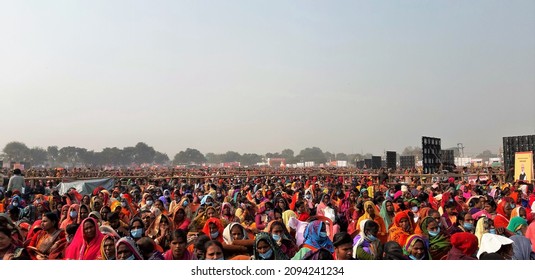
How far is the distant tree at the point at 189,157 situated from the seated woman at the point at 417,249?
146 meters

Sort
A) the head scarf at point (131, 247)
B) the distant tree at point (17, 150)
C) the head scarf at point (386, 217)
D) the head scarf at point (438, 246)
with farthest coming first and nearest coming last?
the distant tree at point (17, 150), the head scarf at point (386, 217), the head scarf at point (438, 246), the head scarf at point (131, 247)

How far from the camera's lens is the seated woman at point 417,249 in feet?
14.5

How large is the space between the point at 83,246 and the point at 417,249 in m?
3.37

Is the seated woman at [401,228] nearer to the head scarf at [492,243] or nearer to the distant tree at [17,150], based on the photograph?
the head scarf at [492,243]

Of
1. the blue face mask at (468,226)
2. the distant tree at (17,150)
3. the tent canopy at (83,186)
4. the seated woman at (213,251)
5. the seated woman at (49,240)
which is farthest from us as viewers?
the distant tree at (17,150)

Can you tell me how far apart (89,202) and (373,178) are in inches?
493

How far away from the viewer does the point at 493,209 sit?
779 cm

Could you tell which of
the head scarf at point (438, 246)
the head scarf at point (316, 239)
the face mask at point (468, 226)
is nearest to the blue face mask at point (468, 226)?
the face mask at point (468, 226)

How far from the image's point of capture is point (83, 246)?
513 centimetres

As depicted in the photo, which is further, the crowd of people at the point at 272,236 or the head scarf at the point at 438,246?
the head scarf at the point at 438,246

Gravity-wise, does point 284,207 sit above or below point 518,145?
below

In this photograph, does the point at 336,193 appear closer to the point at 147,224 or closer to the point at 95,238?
the point at 147,224

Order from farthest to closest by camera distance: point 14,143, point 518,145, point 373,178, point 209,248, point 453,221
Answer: point 14,143 < point 373,178 < point 518,145 < point 453,221 < point 209,248
